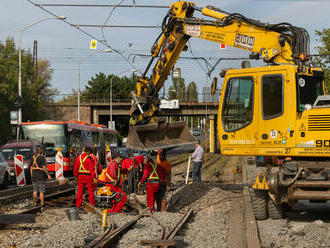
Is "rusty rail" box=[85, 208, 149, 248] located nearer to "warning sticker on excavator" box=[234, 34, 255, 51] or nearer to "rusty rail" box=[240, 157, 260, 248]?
"rusty rail" box=[240, 157, 260, 248]

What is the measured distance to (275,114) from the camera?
12.4 m

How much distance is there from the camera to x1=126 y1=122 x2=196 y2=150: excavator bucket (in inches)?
598

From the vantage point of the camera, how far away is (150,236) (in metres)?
10.1

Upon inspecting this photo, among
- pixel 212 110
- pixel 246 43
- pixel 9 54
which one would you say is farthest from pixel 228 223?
pixel 212 110

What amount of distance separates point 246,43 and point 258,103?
2.15 m

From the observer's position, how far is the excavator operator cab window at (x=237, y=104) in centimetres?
1292

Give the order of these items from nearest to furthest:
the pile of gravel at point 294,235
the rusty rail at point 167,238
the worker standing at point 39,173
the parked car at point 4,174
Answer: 1. the rusty rail at point 167,238
2. the pile of gravel at point 294,235
3. the worker standing at point 39,173
4. the parked car at point 4,174

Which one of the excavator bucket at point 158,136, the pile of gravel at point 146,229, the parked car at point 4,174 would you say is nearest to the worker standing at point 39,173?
the excavator bucket at point 158,136

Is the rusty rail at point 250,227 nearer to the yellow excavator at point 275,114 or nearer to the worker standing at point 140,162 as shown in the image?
the yellow excavator at point 275,114

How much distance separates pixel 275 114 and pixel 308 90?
3.01 ft

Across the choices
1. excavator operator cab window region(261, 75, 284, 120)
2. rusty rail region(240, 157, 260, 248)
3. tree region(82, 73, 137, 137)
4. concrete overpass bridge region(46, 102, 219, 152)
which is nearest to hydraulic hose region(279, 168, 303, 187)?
rusty rail region(240, 157, 260, 248)

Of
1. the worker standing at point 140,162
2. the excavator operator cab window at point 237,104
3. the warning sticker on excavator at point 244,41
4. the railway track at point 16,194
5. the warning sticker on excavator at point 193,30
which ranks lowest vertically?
the railway track at point 16,194

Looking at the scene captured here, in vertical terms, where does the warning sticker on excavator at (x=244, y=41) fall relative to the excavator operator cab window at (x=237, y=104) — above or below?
above

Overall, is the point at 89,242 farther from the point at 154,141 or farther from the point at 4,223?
the point at 154,141
